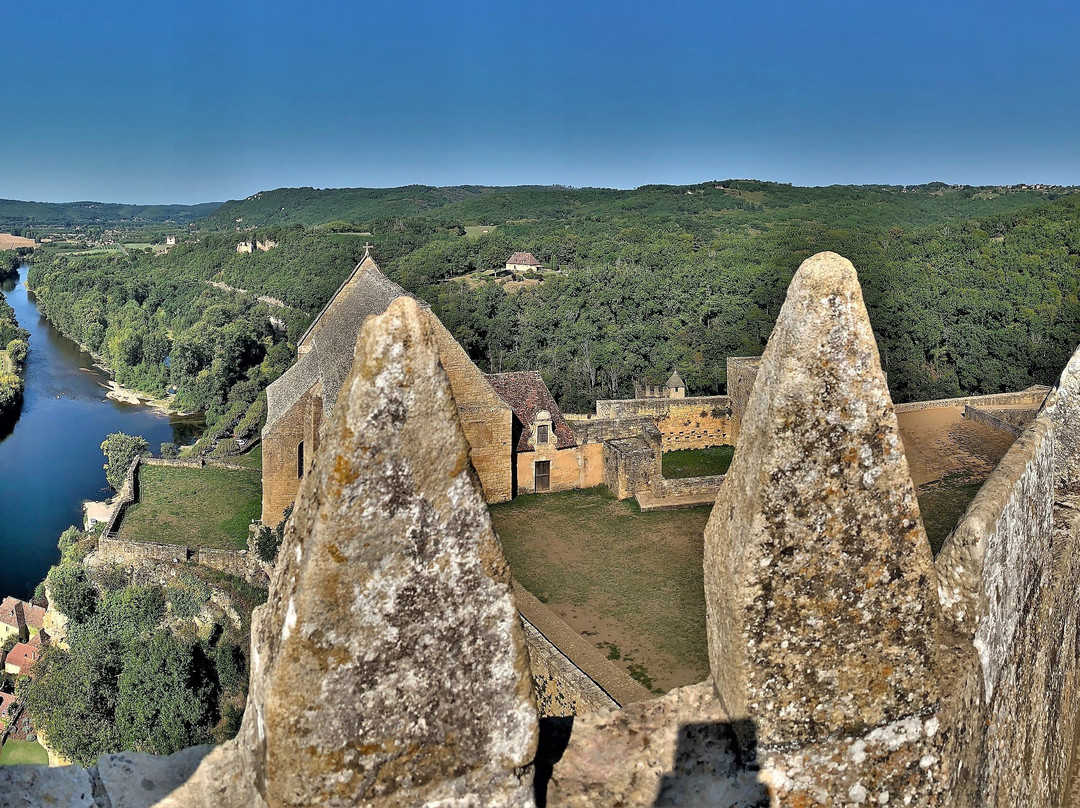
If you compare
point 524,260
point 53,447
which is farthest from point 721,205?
point 53,447

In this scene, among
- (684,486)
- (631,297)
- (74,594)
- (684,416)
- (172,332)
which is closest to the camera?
(684,486)

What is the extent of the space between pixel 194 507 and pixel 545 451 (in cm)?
1289

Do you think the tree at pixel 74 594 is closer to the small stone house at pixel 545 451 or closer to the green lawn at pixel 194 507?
the green lawn at pixel 194 507

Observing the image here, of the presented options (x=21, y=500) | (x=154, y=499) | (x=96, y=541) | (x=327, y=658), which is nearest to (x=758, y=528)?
(x=327, y=658)

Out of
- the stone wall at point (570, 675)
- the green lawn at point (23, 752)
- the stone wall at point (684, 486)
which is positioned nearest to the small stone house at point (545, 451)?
the stone wall at point (684, 486)

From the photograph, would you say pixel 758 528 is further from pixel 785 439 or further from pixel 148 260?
pixel 148 260

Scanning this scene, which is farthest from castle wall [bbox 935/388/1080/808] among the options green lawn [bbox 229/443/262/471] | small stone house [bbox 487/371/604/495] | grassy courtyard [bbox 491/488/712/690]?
green lawn [bbox 229/443/262/471]

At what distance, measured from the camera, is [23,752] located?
75.1 feet

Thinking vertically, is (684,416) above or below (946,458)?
above

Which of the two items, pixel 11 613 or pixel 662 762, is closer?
pixel 662 762

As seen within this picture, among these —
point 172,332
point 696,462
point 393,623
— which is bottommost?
point 696,462

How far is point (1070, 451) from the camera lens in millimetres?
5578

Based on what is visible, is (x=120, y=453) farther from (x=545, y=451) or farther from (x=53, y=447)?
(x=545, y=451)

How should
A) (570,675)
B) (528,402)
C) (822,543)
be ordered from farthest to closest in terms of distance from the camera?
1. (528,402)
2. (570,675)
3. (822,543)
